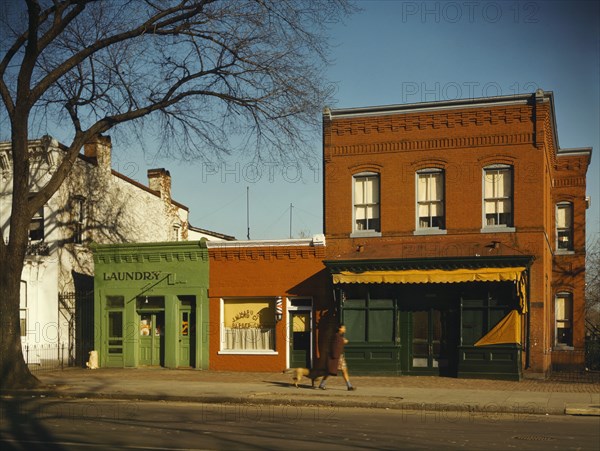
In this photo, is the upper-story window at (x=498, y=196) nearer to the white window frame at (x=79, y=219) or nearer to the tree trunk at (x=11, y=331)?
the tree trunk at (x=11, y=331)

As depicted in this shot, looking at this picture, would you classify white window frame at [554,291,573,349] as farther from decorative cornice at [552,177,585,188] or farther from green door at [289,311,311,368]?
green door at [289,311,311,368]

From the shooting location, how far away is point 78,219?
32.0m

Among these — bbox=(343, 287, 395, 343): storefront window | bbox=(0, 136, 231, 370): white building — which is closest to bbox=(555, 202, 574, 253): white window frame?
bbox=(343, 287, 395, 343): storefront window

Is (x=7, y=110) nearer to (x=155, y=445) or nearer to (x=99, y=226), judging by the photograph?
(x=99, y=226)

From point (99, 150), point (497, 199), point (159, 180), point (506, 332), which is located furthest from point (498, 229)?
point (159, 180)

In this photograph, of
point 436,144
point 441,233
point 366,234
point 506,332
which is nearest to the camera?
point 506,332

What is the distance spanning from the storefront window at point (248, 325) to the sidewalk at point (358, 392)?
6.55 ft

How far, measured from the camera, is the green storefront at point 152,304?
2884cm

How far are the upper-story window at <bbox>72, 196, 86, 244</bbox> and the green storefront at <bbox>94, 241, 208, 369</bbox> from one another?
2.19m

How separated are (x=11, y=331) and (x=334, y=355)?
8.93 meters

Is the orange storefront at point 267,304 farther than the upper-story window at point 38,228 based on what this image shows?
No

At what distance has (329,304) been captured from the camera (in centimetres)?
2730

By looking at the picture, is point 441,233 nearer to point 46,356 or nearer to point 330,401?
point 330,401

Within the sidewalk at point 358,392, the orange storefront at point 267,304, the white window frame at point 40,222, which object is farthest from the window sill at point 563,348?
the white window frame at point 40,222
